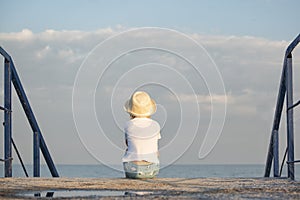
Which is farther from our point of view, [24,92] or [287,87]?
[24,92]

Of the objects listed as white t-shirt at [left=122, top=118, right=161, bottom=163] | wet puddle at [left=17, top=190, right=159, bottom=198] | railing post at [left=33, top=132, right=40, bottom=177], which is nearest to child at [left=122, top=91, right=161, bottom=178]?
white t-shirt at [left=122, top=118, right=161, bottom=163]

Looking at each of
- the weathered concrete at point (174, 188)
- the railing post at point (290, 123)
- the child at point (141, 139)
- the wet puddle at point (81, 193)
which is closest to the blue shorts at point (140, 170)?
the child at point (141, 139)

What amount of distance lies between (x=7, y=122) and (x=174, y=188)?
248 cm

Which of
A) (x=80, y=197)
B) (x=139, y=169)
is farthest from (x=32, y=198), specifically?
(x=139, y=169)

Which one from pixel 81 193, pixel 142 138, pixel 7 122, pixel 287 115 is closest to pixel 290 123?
pixel 287 115

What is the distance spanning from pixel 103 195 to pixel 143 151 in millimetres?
2556

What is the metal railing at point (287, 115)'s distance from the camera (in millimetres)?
7520

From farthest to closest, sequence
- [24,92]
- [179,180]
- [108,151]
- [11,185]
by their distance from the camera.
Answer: [24,92] → [108,151] → [179,180] → [11,185]

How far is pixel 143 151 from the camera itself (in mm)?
7895

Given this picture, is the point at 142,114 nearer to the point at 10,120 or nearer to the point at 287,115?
the point at 10,120

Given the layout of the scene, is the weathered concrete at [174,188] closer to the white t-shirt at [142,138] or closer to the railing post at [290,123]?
the railing post at [290,123]

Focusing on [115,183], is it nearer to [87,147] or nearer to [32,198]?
[87,147]

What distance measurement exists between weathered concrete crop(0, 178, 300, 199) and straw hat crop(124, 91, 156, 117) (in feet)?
3.46

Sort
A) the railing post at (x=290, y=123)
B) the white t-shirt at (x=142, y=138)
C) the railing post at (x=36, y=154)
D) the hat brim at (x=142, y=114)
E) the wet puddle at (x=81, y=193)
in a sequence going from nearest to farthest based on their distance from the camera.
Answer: the wet puddle at (x=81, y=193), the railing post at (x=290, y=123), the white t-shirt at (x=142, y=138), the hat brim at (x=142, y=114), the railing post at (x=36, y=154)
